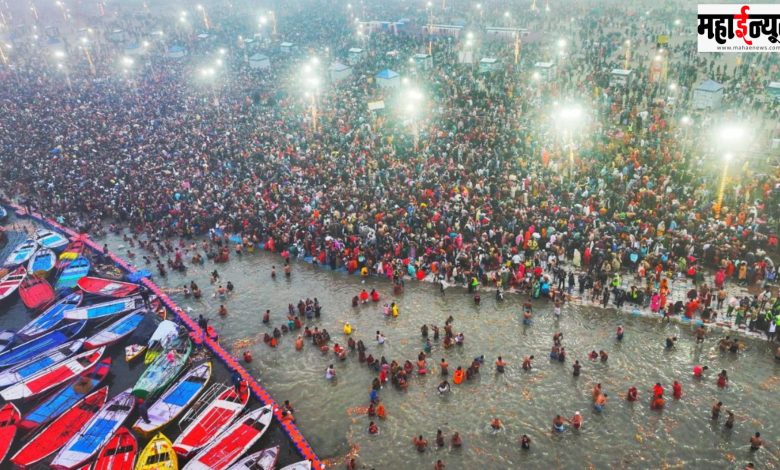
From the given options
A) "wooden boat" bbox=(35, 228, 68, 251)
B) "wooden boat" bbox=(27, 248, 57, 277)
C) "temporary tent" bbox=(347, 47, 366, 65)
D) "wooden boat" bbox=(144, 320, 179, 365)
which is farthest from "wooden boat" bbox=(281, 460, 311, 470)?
"temporary tent" bbox=(347, 47, 366, 65)

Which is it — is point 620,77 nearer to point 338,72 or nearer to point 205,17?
point 338,72

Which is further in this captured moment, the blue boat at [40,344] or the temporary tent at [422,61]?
the temporary tent at [422,61]

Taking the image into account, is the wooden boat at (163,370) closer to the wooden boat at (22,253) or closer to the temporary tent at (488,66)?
the wooden boat at (22,253)

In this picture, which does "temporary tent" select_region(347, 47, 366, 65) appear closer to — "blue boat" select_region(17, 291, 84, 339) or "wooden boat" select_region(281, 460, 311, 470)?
"blue boat" select_region(17, 291, 84, 339)

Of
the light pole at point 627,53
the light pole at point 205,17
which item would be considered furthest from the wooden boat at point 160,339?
the light pole at point 205,17

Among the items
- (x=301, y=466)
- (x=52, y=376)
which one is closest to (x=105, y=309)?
(x=52, y=376)

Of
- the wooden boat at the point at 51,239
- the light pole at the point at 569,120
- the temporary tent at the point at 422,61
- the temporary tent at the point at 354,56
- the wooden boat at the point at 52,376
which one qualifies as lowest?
the wooden boat at the point at 52,376

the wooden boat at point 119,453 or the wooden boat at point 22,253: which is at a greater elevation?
the wooden boat at point 22,253
